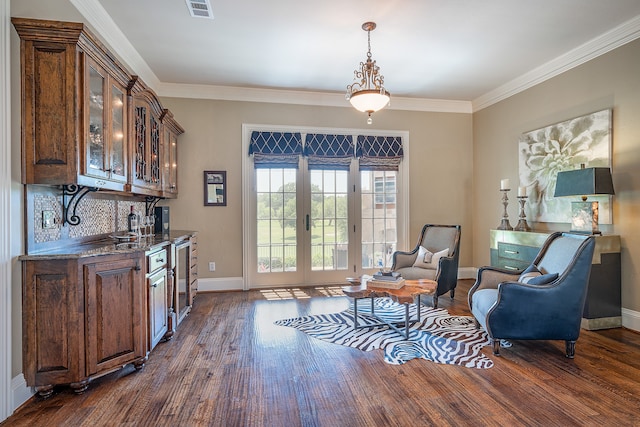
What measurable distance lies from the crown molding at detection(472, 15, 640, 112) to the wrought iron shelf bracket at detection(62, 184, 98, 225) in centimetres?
494

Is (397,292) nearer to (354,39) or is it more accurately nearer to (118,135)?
(354,39)

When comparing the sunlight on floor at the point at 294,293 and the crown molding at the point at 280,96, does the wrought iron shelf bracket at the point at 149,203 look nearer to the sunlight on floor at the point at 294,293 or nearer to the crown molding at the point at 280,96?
the crown molding at the point at 280,96

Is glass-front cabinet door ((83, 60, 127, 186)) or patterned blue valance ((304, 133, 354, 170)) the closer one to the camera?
glass-front cabinet door ((83, 60, 127, 186))

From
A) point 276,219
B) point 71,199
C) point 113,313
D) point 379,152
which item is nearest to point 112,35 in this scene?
point 71,199

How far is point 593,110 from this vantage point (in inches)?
144

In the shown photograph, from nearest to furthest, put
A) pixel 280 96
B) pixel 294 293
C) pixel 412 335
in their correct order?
pixel 412 335, pixel 294 293, pixel 280 96

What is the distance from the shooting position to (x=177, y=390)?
2.27 metres

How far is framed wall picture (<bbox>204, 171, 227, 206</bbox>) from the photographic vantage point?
4887 millimetres

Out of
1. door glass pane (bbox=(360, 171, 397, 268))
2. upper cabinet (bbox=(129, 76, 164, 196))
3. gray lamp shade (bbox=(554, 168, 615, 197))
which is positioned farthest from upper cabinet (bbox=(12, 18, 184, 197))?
gray lamp shade (bbox=(554, 168, 615, 197))

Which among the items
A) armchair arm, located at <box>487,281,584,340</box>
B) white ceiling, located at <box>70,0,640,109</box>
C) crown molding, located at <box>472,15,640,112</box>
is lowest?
armchair arm, located at <box>487,281,584,340</box>

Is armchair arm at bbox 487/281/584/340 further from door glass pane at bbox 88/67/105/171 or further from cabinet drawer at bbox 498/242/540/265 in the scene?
door glass pane at bbox 88/67/105/171

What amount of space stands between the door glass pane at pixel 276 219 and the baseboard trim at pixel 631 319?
152 inches

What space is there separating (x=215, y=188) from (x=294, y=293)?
6.18 feet

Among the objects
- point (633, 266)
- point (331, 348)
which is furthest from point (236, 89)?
point (633, 266)
